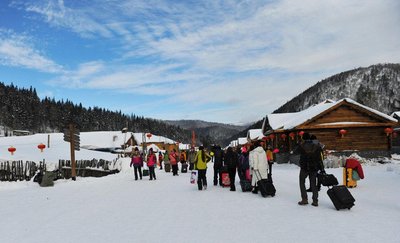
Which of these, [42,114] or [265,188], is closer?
[265,188]

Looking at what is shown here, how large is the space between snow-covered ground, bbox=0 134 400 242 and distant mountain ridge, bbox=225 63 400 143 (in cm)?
14747

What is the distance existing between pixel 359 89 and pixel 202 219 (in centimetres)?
18190

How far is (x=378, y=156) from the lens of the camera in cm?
2847

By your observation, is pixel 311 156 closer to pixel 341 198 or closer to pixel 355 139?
pixel 341 198

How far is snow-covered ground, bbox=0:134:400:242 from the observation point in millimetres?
6402

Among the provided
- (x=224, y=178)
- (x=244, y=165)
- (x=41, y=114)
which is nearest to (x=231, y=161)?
(x=244, y=165)

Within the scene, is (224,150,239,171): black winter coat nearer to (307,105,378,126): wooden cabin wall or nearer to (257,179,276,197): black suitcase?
(257,179,276,197): black suitcase

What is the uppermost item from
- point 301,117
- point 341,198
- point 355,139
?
point 301,117

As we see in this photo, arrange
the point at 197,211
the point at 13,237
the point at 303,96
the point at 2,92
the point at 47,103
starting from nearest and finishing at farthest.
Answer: the point at 13,237, the point at 197,211, the point at 2,92, the point at 47,103, the point at 303,96

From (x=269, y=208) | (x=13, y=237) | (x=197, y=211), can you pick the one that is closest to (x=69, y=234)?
(x=13, y=237)

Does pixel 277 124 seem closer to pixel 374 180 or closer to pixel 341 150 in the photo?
pixel 341 150

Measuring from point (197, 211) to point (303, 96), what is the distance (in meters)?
177

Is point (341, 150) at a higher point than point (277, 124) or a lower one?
lower

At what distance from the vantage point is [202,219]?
25.9 ft
